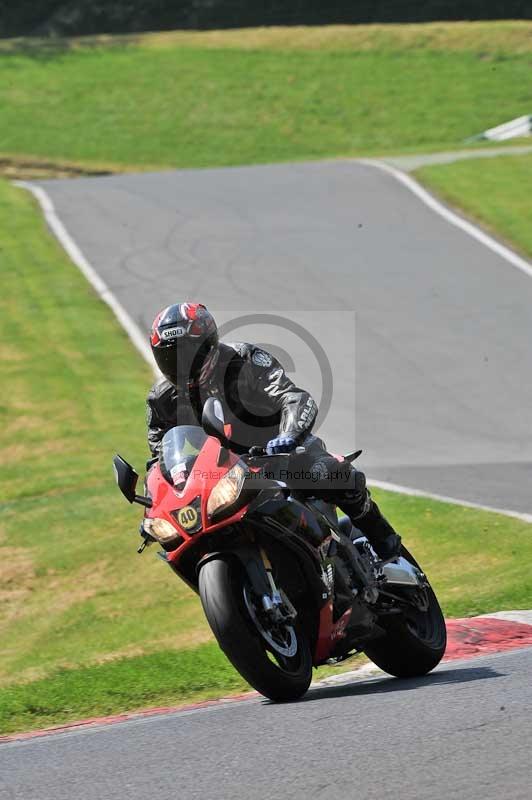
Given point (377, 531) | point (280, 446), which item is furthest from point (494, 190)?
point (280, 446)

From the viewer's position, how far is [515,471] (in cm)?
1409

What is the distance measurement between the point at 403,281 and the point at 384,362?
13.9 ft

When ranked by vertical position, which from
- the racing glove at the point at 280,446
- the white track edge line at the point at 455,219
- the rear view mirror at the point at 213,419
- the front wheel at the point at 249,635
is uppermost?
the white track edge line at the point at 455,219

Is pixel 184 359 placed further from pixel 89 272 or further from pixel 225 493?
pixel 89 272

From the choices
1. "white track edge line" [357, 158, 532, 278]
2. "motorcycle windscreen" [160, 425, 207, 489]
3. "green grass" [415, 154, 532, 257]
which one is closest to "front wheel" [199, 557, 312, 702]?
"motorcycle windscreen" [160, 425, 207, 489]

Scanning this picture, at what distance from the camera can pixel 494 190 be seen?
2803cm

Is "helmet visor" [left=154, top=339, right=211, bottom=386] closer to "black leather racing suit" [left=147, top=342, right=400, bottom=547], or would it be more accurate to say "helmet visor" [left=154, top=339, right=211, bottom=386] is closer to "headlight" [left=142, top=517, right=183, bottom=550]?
"black leather racing suit" [left=147, top=342, right=400, bottom=547]

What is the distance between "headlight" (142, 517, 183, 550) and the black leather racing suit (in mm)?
670

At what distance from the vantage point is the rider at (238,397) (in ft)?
22.6

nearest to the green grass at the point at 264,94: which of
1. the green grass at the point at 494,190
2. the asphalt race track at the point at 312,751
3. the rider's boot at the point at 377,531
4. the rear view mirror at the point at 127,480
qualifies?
the green grass at the point at 494,190

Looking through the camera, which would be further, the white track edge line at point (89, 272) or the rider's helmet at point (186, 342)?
the white track edge line at point (89, 272)

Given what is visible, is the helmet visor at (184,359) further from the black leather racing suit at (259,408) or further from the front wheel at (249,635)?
the front wheel at (249,635)

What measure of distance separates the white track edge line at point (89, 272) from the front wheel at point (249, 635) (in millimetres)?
13807

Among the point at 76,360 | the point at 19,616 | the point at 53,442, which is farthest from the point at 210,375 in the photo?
the point at 76,360
